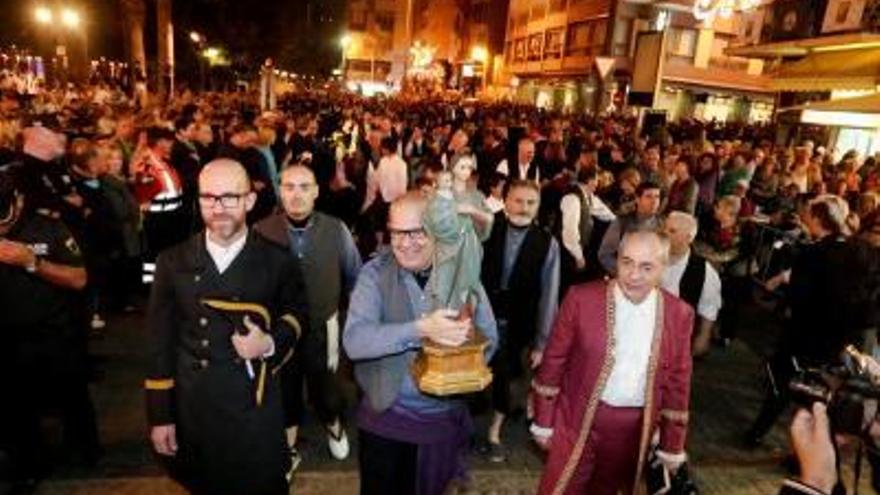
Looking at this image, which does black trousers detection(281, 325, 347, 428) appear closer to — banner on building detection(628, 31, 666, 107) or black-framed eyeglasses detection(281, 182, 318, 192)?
black-framed eyeglasses detection(281, 182, 318, 192)

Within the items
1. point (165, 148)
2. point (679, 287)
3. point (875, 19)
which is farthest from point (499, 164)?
point (875, 19)

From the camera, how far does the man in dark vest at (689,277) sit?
5.79 metres

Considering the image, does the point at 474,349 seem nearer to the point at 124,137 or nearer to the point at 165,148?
the point at 165,148

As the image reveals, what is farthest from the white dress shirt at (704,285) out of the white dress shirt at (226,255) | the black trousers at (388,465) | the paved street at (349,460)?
the white dress shirt at (226,255)

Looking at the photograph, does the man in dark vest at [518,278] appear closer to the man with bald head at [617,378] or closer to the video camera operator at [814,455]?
the man with bald head at [617,378]

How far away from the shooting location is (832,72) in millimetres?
16172

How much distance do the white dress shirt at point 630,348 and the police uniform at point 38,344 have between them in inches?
131

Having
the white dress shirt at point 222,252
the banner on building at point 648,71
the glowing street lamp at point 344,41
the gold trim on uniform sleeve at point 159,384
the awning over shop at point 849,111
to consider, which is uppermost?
the glowing street lamp at point 344,41

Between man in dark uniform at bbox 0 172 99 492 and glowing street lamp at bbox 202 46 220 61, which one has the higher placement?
glowing street lamp at bbox 202 46 220 61

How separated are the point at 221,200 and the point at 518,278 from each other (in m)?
2.70

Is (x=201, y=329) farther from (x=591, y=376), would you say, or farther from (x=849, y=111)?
(x=849, y=111)

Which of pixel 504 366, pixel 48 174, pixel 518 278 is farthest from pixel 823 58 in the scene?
pixel 48 174

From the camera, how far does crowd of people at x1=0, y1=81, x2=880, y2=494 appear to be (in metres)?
3.39

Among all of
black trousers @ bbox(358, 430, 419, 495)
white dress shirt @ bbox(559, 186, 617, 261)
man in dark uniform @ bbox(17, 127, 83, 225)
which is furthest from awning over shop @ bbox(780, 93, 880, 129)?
man in dark uniform @ bbox(17, 127, 83, 225)
